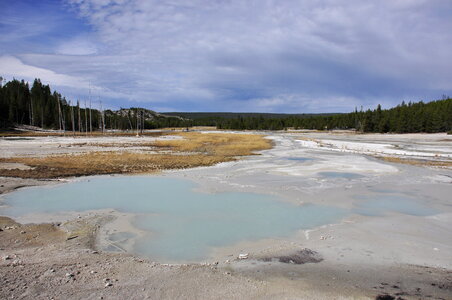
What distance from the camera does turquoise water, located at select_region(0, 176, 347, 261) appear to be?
8.33m

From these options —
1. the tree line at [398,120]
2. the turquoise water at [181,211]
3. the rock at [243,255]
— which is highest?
the tree line at [398,120]

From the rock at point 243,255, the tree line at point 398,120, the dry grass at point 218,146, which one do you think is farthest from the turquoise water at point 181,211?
the tree line at point 398,120

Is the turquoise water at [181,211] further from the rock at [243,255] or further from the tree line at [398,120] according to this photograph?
the tree line at [398,120]

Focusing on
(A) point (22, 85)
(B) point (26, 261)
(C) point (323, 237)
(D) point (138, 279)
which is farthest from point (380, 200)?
(A) point (22, 85)

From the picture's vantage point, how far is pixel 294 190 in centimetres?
1491

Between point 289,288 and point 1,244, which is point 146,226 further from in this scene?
point 289,288

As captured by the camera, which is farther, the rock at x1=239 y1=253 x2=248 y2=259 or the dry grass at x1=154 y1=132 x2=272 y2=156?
the dry grass at x1=154 y1=132 x2=272 y2=156

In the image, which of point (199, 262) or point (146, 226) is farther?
point (146, 226)

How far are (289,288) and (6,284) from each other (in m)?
4.82

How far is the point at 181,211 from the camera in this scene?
11.3 m

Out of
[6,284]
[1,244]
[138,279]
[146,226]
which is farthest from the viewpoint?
[146,226]

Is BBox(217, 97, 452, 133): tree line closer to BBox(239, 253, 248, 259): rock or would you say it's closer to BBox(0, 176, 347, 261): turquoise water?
BBox(0, 176, 347, 261): turquoise water

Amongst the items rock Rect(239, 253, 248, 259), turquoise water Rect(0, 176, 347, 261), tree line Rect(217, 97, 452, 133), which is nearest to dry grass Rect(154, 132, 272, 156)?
turquoise water Rect(0, 176, 347, 261)

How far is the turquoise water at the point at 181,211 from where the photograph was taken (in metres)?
8.33
